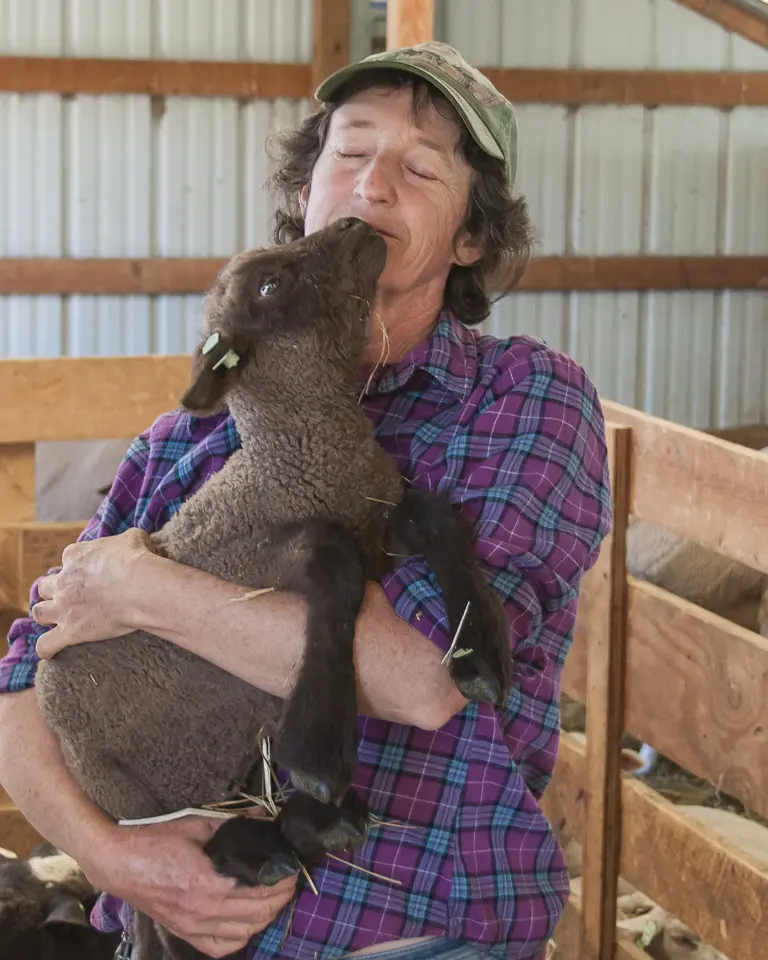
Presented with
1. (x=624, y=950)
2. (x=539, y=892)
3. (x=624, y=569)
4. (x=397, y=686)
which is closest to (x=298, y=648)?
(x=397, y=686)

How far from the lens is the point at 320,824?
1.69m

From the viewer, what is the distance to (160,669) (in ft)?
6.05

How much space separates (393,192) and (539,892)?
994mm

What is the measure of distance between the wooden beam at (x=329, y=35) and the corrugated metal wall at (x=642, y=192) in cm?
71

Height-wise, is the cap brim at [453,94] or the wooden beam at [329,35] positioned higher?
the wooden beam at [329,35]

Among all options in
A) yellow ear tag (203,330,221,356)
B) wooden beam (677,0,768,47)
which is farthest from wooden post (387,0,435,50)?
wooden beam (677,0,768,47)

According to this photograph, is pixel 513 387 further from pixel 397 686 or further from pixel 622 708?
pixel 622 708

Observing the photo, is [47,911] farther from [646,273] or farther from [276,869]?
[646,273]

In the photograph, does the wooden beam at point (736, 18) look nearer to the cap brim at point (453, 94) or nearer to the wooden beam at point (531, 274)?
the wooden beam at point (531, 274)

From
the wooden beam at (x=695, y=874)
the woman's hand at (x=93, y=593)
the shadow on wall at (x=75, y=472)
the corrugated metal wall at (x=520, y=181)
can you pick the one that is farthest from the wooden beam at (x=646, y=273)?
the woman's hand at (x=93, y=593)

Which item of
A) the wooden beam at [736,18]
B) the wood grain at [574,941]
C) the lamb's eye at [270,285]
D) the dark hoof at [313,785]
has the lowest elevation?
the wood grain at [574,941]

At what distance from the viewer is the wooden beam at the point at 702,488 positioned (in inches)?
103

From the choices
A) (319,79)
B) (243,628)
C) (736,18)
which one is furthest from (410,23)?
(736,18)

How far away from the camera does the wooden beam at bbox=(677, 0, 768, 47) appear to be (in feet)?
24.1
